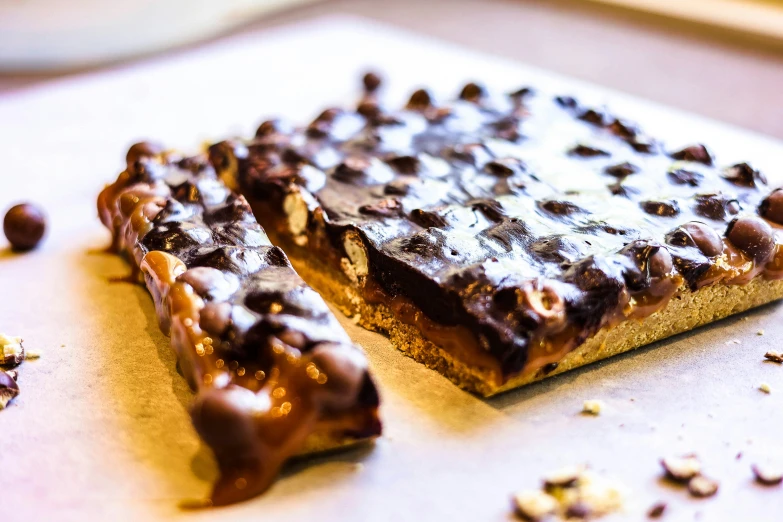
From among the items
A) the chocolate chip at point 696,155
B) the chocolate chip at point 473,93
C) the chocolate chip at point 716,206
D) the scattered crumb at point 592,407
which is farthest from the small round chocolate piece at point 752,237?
the chocolate chip at point 473,93

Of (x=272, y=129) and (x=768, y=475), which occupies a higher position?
(x=272, y=129)

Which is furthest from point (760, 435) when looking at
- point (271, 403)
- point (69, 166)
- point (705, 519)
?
point (69, 166)

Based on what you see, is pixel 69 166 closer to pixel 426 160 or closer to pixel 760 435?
pixel 426 160

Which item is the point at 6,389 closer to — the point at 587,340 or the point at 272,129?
the point at 272,129

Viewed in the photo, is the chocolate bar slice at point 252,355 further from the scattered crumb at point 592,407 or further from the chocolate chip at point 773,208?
the chocolate chip at point 773,208

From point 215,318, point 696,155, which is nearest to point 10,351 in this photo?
point 215,318

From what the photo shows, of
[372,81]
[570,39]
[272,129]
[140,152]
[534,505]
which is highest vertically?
[272,129]

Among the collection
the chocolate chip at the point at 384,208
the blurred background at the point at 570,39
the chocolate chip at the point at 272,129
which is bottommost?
the blurred background at the point at 570,39
